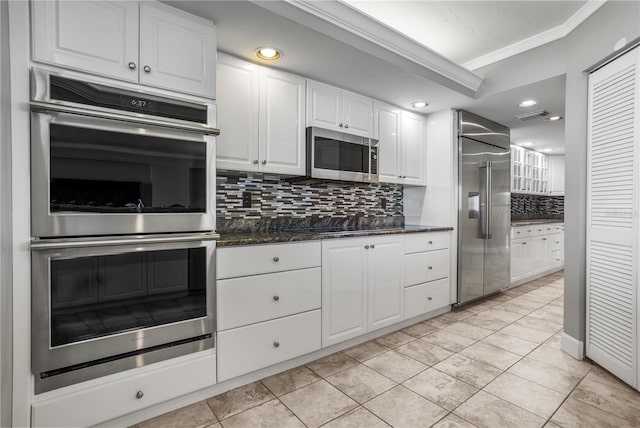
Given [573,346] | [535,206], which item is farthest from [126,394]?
[535,206]

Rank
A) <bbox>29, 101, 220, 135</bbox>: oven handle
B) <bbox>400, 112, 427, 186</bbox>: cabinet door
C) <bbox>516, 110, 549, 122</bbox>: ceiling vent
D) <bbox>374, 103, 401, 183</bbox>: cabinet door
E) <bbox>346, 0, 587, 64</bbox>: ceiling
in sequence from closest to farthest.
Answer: <bbox>29, 101, 220, 135</bbox>: oven handle < <bbox>346, 0, 587, 64</bbox>: ceiling < <bbox>374, 103, 401, 183</bbox>: cabinet door < <bbox>400, 112, 427, 186</bbox>: cabinet door < <bbox>516, 110, 549, 122</bbox>: ceiling vent

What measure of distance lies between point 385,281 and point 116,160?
2.12m

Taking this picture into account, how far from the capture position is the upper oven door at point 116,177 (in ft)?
4.56

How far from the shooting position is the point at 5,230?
4.26ft

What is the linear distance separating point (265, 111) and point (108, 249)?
4.66ft

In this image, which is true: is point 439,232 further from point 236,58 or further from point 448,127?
point 236,58

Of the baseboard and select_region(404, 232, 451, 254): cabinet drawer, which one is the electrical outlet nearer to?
select_region(404, 232, 451, 254): cabinet drawer

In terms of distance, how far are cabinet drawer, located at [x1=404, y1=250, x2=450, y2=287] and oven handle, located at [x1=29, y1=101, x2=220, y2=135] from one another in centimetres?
203

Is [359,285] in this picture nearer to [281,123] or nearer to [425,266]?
[425,266]

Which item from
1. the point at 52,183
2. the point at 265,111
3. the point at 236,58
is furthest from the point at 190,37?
the point at 52,183

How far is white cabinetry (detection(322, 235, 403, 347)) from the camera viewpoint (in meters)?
2.36

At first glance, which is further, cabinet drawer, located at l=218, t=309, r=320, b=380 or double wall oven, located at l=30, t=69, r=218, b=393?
cabinet drawer, located at l=218, t=309, r=320, b=380

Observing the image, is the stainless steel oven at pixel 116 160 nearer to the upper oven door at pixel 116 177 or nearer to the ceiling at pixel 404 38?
the upper oven door at pixel 116 177

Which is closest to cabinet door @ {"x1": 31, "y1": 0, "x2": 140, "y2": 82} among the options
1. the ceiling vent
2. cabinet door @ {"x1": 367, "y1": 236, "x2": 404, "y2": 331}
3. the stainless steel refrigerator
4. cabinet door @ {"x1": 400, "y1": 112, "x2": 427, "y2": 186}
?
cabinet door @ {"x1": 367, "y1": 236, "x2": 404, "y2": 331}
